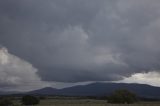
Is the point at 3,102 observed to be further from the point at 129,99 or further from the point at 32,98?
the point at 129,99

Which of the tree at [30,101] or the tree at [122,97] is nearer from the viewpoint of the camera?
the tree at [30,101]

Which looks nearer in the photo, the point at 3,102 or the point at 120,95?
the point at 3,102

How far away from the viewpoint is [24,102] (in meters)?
132

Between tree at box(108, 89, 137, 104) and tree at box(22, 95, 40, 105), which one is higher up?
tree at box(108, 89, 137, 104)

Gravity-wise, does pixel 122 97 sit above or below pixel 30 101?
above

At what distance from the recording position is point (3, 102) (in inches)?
4843

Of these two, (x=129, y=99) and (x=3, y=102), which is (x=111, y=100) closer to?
(x=129, y=99)

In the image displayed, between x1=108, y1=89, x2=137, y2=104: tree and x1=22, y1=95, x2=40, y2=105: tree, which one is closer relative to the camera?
x1=22, y1=95, x2=40, y2=105: tree

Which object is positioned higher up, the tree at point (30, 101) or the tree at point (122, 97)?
the tree at point (122, 97)

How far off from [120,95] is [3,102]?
45.9 metres

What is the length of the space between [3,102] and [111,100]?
42315 mm

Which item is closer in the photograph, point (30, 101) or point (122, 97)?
point (30, 101)

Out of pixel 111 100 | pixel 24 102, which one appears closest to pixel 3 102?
pixel 24 102

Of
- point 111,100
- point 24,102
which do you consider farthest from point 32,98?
point 111,100
